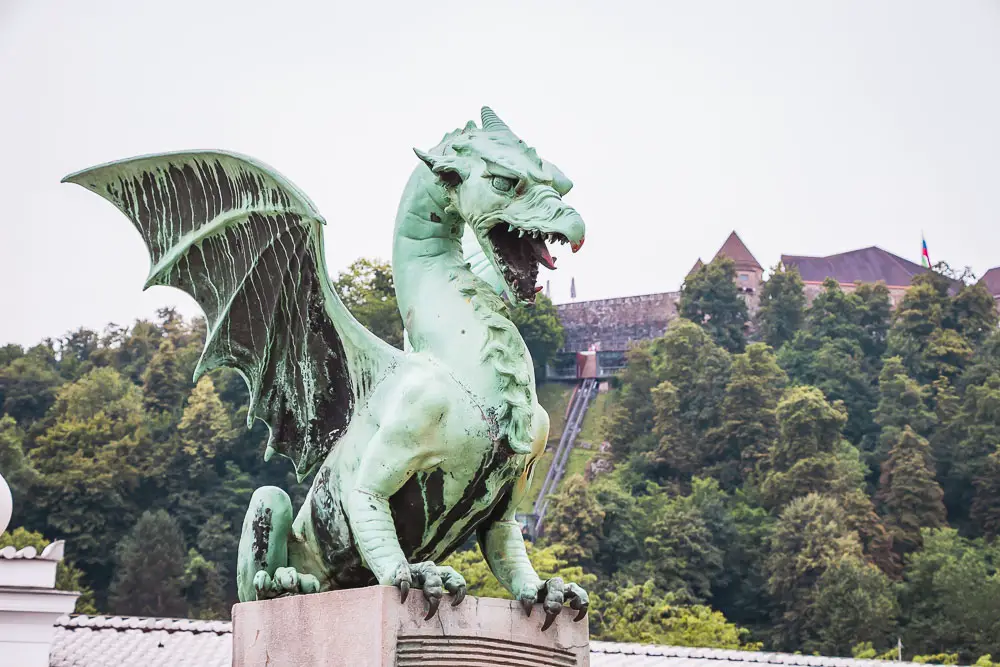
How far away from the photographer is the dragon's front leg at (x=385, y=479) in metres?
5.10

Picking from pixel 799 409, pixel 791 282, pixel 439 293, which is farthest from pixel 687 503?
pixel 439 293

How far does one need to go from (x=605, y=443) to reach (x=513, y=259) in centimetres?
5526

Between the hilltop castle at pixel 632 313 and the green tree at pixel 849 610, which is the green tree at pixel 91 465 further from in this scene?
the hilltop castle at pixel 632 313

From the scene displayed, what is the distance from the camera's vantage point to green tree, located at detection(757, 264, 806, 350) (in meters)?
65.0

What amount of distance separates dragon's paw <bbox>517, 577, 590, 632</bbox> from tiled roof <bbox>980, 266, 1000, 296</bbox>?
230 ft

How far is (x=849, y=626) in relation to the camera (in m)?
43.7

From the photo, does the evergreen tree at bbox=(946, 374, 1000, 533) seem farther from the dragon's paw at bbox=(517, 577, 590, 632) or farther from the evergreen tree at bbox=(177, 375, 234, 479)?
the dragon's paw at bbox=(517, 577, 590, 632)

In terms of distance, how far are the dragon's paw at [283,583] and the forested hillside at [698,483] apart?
101 feet

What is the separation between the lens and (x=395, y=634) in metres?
4.80

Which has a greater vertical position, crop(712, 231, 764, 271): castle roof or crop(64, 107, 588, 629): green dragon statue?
crop(712, 231, 764, 271): castle roof

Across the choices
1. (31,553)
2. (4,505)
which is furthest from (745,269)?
(4,505)

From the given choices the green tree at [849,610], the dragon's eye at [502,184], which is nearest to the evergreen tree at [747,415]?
the green tree at [849,610]

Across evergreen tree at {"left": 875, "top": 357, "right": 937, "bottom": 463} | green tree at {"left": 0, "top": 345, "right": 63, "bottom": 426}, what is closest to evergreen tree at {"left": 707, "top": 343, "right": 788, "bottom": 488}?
evergreen tree at {"left": 875, "top": 357, "right": 937, "bottom": 463}

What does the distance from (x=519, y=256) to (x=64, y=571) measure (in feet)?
132
